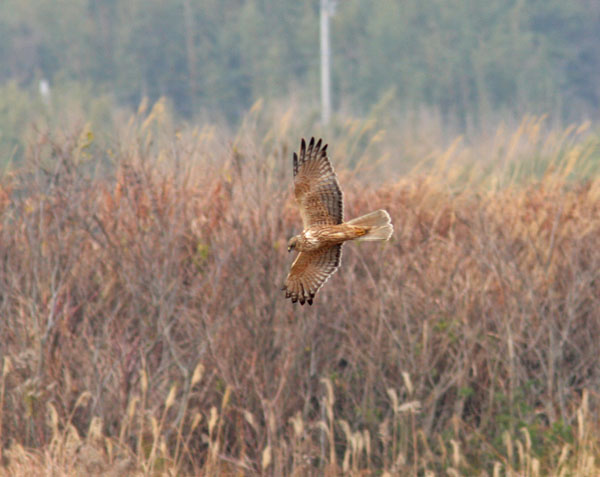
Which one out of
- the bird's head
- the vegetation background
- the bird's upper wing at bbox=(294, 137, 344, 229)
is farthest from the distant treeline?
the bird's head

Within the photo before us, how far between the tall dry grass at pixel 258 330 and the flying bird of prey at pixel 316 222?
8.30ft

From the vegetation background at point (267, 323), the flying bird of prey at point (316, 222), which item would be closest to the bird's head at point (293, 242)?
the flying bird of prey at point (316, 222)

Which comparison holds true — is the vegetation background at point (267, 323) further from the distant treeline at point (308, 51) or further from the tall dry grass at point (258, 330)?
the distant treeline at point (308, 51)

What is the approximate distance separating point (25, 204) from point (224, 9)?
36687 mm

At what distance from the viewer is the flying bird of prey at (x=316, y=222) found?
12.9 ft

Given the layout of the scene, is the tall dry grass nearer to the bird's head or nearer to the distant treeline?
the bird's head

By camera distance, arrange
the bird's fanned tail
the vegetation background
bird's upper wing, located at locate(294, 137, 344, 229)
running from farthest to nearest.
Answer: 1. the vegetation background
2. bird's upper wing, located at locate(294, 137, 344, 229)
3. the bird's fanned tail

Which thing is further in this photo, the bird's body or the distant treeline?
the distant treeline

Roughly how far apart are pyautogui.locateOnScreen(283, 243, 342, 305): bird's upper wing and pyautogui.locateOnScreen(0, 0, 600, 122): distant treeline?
32.1 m

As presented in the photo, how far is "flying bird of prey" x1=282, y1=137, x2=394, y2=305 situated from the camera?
3.94m

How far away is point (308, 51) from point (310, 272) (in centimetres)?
3707

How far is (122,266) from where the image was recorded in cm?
741

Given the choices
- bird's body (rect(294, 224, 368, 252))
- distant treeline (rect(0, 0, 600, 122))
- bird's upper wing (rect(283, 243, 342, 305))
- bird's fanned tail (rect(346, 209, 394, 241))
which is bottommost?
distant treeline (rect(0, 0, 600, 122))

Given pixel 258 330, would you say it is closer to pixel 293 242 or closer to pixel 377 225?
pixel 293 242
